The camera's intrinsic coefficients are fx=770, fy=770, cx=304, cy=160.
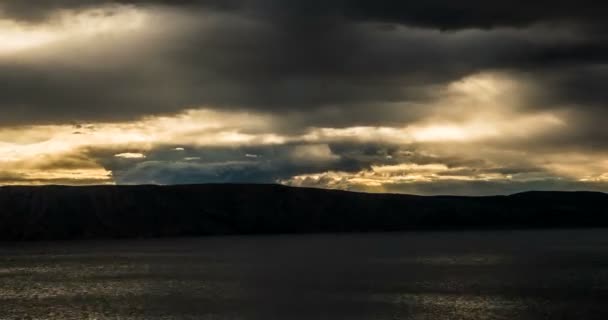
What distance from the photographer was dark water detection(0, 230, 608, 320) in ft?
210

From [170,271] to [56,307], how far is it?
145ft

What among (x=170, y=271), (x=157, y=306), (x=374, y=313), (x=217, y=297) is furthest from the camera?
(x=170, y=271)

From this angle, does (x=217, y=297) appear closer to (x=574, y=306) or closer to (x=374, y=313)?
(x=374, y=313)

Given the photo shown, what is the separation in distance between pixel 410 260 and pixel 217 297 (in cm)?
6242

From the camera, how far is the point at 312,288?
82.1 meters

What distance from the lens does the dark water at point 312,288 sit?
210 feet

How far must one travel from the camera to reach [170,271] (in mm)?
113938

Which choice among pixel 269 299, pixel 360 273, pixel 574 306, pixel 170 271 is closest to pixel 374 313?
pixel 269 299

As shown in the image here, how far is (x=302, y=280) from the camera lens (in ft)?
302

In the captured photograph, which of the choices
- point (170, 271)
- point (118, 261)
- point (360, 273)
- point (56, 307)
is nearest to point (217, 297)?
point (56, 307)

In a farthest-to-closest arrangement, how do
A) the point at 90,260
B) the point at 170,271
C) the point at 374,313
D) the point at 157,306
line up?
1. the point at 90,260
2. the point at 170,271
3. the point at 157,306
4. the point at 374,313

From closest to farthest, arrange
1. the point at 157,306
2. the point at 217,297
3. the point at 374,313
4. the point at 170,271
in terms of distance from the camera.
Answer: the point at 374,313, the point at 157,306, the point at 217,297, the point at 170,271

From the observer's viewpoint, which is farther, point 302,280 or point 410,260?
point 410,260

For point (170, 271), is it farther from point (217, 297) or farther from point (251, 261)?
point (217, 297)
